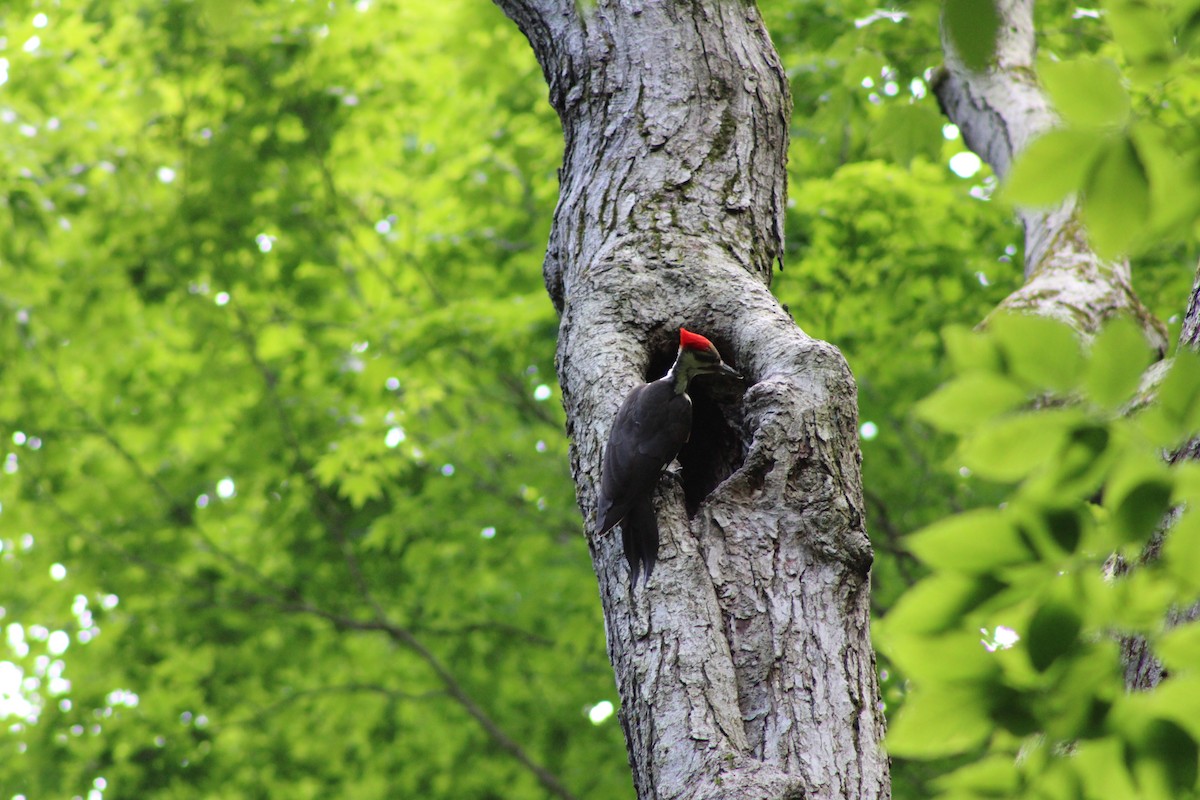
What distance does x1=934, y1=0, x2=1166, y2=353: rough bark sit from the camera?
3.47 meters

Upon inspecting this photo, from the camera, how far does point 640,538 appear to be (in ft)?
7.32

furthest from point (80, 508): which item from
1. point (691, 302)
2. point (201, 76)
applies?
point (691, 302)

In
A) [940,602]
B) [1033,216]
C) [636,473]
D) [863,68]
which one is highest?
[863,68]

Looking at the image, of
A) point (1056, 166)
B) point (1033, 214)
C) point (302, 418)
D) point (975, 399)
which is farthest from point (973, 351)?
point (302, 418)

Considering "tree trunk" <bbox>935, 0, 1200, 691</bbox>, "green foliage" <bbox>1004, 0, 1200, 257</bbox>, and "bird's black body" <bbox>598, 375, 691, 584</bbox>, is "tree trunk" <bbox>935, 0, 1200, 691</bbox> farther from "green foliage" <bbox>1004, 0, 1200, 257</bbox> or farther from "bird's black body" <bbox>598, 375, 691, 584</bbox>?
"green foliage" <bbox>1004, 0, 1200, 257</bbox>

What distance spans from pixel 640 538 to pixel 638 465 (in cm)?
16

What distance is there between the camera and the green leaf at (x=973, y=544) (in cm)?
86

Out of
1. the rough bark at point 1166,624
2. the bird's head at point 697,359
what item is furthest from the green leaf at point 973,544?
the bird's head at point 697,359

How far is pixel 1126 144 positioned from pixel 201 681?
7.65m

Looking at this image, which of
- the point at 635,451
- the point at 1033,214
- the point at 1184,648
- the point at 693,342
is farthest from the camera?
the point at 1033,214

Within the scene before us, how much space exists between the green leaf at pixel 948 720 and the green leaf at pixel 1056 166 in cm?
43

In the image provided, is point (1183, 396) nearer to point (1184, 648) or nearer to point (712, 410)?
point (1184, 648)

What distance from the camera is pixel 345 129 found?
6953mm

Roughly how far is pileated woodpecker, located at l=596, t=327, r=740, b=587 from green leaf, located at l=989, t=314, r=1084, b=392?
136 centimetres
